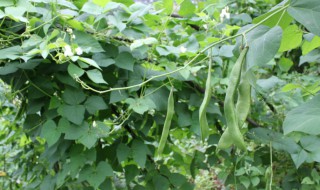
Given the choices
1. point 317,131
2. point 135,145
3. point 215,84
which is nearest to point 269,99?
point 215,84

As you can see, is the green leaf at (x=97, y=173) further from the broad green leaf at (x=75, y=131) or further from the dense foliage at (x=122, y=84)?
the broad green leaf at (x=75, y=131)

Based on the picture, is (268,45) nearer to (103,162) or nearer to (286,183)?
(103,162)

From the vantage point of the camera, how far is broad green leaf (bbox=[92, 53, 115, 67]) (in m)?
1.44

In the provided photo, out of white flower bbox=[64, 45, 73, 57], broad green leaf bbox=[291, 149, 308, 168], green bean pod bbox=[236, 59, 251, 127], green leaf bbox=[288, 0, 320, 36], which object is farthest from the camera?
broad green leaf bbox=[291, 149, 308, 168]

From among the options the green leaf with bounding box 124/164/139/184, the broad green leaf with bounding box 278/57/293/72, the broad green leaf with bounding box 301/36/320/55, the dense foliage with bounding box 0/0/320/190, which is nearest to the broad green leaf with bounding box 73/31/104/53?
the dense foliage with bounding box 0/0/320/190

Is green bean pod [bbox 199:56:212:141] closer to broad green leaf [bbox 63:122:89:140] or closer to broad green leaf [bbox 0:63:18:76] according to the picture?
broad green leaf [bbox 63:122:89:140]

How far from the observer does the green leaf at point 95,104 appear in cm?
149

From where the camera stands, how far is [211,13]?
1.69 meters

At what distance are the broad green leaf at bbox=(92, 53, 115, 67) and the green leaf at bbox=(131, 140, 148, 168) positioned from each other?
0.34 m

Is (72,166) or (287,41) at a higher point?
(287,41)

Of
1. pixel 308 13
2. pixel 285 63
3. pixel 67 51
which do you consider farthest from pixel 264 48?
pixel 285 63

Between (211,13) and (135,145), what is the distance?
0.59m

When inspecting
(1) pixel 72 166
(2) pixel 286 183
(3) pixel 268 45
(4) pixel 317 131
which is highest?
(3) pixel 268 45

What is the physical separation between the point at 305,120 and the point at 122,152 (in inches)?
34.8
